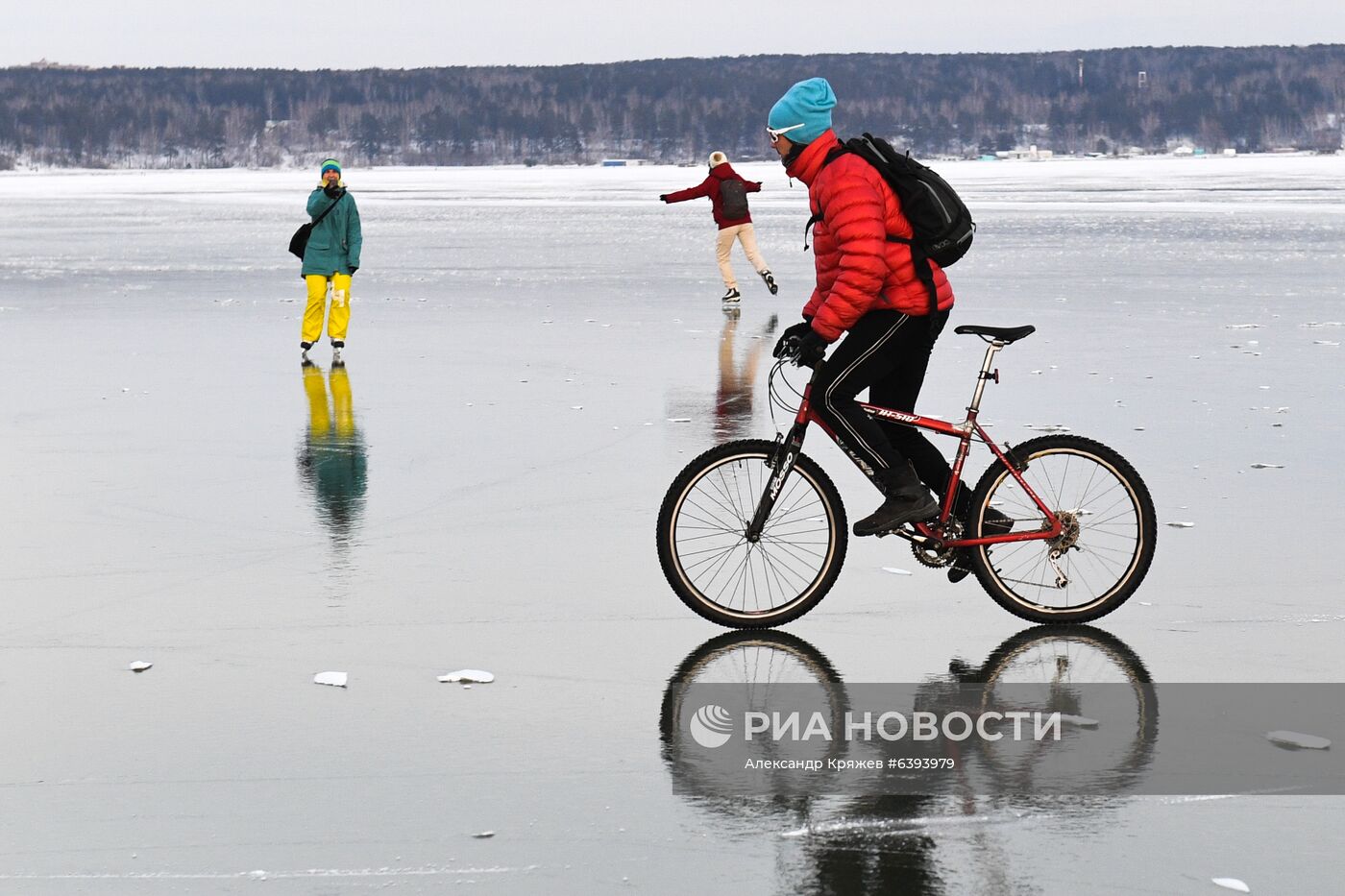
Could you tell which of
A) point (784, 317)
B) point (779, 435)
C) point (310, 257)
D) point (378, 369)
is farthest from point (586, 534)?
point (784, 317)

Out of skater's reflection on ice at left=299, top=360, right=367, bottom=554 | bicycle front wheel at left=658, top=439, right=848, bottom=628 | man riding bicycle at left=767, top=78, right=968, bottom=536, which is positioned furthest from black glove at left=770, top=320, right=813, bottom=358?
skater's reflection on ice at left=299, top=360, right=367, bottom=554

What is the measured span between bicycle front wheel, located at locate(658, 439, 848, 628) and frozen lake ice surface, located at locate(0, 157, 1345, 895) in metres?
0.14

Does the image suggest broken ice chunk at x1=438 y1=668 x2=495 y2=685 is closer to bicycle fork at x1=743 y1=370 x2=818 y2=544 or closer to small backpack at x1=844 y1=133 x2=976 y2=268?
bicycle fork at x1=743 y1=370 x2=818 y2=544

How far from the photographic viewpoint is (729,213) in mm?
21500

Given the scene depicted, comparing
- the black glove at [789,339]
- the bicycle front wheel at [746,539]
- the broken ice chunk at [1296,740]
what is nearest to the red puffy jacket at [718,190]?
the bicycle front wheel at [746,539]

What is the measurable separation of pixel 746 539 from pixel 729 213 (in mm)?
14908

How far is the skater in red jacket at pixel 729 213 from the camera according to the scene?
70.4ft

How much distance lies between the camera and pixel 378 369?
15016 millimetres

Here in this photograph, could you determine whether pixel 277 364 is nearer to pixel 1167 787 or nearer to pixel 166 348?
pixel 166 348

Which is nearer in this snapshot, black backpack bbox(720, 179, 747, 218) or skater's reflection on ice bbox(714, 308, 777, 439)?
skater's reflection on ice bbox(714, 308, 777, 439)

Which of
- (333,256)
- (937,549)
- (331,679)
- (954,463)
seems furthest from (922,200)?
(333,256)

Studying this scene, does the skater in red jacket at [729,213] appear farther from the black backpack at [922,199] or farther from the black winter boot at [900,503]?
the black backpack at [922,199]

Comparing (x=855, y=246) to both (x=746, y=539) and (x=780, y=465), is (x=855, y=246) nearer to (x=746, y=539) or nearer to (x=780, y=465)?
(x=780, y=465)

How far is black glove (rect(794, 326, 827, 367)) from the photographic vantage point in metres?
6.46
